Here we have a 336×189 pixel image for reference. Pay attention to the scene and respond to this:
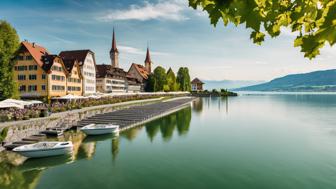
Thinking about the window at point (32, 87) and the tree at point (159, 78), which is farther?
the tree at point (159, 78)

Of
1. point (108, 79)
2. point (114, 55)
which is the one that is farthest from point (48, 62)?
point (114, 55)

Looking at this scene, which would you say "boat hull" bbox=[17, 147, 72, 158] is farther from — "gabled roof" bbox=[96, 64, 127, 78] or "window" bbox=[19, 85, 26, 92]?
"gabled roof" bbox=[96, 64, 127, 78]

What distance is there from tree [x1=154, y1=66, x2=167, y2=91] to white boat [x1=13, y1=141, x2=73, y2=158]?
315ft

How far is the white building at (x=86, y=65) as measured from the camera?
248 ft

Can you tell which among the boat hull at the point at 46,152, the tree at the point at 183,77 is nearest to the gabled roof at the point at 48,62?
the boat hull at the point at 46,152

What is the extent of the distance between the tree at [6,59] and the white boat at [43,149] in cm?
2560

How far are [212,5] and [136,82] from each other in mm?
121730

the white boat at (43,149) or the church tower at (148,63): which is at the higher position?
the church tower at (148,63)

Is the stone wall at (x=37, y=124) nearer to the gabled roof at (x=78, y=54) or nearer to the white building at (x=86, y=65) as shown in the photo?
the white building at (x=86, y=65)

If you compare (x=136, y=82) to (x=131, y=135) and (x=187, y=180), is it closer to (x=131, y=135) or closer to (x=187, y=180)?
(x=131, y=135)

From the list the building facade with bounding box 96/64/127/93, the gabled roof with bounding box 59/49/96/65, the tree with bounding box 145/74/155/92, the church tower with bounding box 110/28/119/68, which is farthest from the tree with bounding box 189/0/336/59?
the church tower with bounding box 110/28/119/68

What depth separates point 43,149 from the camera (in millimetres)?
23766

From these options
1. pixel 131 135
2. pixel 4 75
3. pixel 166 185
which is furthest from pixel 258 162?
pixel 4 75

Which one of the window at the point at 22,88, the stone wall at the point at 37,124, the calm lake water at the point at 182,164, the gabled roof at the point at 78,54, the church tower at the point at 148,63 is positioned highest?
the church tower at the point at 148,63
